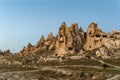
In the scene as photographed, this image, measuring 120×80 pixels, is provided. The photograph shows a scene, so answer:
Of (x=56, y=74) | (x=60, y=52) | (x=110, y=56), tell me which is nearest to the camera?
(x=56, y=74)

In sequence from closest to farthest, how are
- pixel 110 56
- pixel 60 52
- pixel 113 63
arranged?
pixel 113 63 < pixel 110 56 < pixel 60 52

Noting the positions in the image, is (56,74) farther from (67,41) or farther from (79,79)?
(67,41)

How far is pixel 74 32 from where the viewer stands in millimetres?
179250

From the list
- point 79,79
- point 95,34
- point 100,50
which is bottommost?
point 79,79

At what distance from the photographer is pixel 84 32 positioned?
184125 millimetres

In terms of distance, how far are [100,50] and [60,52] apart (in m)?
30.4

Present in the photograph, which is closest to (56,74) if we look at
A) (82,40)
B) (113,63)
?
(113,63)

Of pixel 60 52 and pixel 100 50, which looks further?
pixel 60 52

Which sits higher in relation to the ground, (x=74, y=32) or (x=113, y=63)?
(x=74, y=32)

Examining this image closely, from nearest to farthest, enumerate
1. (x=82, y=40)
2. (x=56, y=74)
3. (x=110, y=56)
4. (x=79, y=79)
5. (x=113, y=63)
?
(x=79, y=79)
(x=56, y=74)
(x=113, y=63)
(x=110, y=56)
(x=82, y=40)

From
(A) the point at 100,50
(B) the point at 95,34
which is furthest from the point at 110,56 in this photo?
(B) the point at 95,34

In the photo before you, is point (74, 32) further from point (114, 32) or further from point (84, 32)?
point (114, 32)

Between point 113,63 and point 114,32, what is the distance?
6490 cm

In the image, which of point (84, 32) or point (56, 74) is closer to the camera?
point (56, 74)
